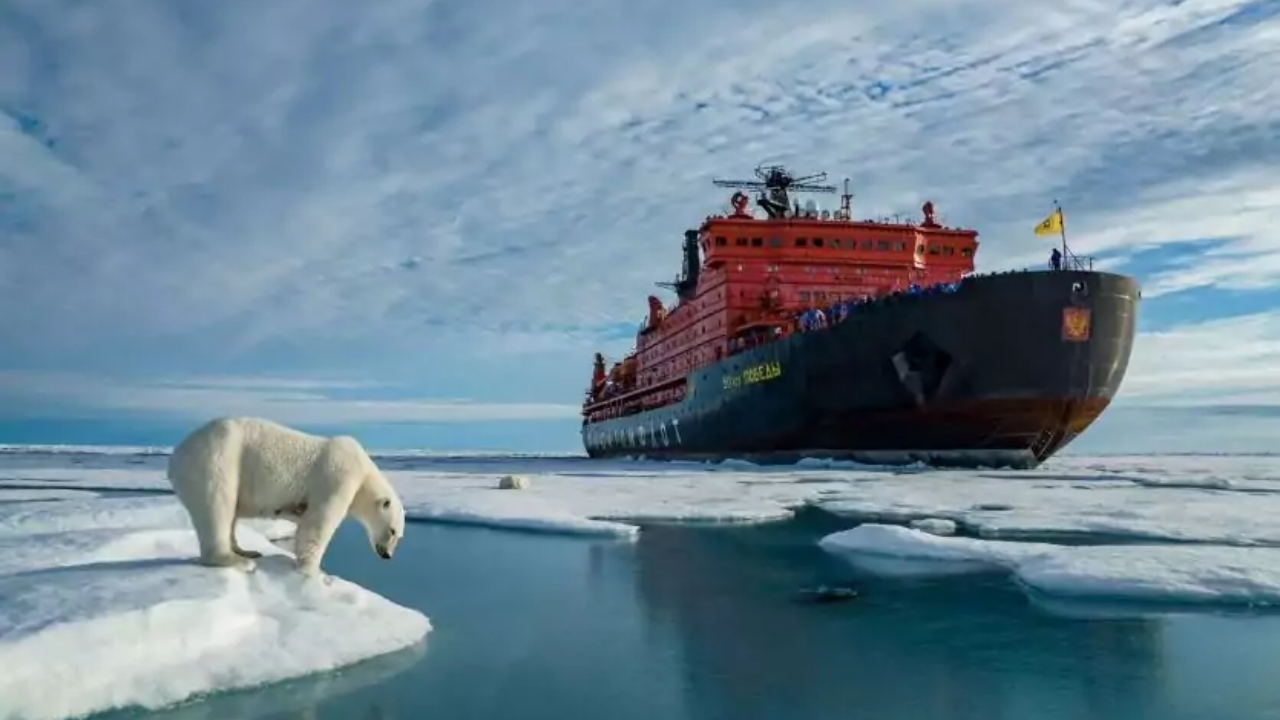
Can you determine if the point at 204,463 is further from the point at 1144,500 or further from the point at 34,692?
the point at 1144,500

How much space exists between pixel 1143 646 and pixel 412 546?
26.7ft

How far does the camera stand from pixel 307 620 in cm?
534

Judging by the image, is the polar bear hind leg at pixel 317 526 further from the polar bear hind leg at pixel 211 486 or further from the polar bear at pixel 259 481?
the polar bear hind leg at pixel 211 486

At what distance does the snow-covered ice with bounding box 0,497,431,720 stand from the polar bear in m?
0.21

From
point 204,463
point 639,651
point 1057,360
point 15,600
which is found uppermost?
point 1057,360

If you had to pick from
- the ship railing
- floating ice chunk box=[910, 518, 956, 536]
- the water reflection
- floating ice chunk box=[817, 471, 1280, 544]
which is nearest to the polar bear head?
the water reflection

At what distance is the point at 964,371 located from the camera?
24.4 meters

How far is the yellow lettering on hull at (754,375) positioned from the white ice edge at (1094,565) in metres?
18.0

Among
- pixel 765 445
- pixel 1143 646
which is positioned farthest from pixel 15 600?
pixel 765 445

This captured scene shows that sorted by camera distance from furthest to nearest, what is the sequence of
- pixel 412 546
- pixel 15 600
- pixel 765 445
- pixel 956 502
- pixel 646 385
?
1. pixel 646 385
2. pixel 765 445
3. pixel 956 502
4. pixel 412 546
5. pixel 15 600

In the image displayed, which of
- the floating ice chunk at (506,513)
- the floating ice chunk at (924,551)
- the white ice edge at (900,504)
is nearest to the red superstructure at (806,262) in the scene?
the white ice edge at (900,504)

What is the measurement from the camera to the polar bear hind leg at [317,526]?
5688 mm

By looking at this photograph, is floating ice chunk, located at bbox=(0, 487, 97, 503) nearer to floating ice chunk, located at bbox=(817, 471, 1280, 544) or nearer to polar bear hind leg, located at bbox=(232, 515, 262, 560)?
polar bear hind leg, located at bbox=(232, 515, 262, 560)

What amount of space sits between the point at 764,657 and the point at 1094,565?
4275 mm
